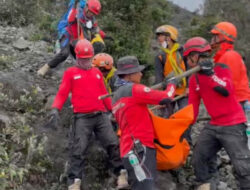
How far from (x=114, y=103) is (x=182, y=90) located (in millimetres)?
1986

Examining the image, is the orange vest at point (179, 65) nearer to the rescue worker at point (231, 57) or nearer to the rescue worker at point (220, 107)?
the rescue worker at point (231, 57)

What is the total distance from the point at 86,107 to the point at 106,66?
1010 millimetres

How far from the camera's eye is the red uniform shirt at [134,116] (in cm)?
500

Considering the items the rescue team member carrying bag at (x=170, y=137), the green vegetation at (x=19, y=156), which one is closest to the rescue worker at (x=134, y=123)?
the rescue team member carrying bag at (x=170, y=137)

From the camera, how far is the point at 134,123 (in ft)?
16.9

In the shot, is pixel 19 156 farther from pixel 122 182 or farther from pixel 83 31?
pixel 83 31

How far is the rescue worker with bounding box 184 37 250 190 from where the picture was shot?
17.4 ft

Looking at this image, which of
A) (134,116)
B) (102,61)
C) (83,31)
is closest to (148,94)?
(134,116)

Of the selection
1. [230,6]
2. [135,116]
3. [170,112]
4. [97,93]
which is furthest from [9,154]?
[230,6]

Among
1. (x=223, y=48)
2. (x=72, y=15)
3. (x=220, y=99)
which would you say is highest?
(x=72, y=15)

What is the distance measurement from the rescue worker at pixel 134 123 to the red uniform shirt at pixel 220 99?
1.76 ft

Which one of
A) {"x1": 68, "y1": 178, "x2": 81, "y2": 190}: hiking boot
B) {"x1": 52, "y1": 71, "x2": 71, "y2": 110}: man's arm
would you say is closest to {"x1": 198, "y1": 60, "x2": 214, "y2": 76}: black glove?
{"x1": 52, "y1": 71, "x2": 71, "y2": 110}: man's arm

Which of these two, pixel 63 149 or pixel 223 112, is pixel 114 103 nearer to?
pixel 223 112

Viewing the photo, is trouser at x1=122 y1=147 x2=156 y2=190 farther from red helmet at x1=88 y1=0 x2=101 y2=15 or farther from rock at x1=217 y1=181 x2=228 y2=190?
red helmet at x1=88 y1=0 x2=101 y2=15
